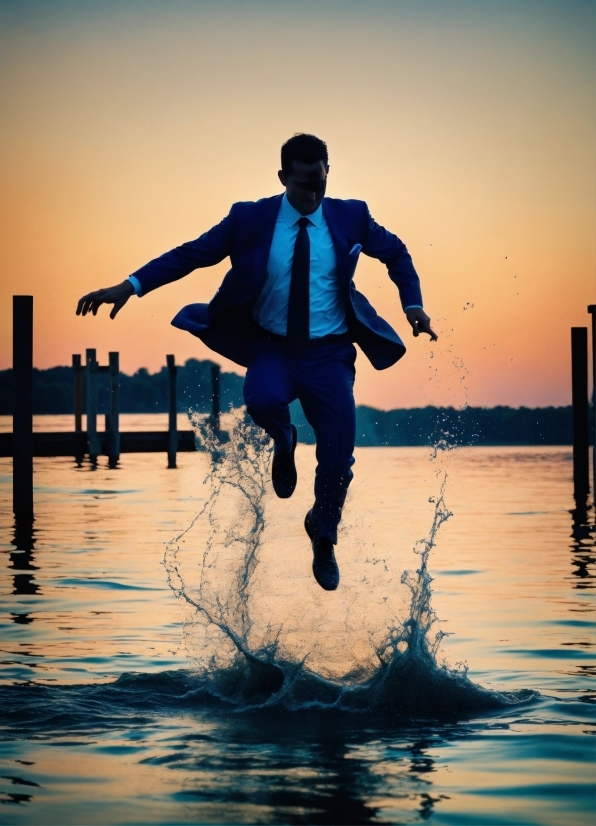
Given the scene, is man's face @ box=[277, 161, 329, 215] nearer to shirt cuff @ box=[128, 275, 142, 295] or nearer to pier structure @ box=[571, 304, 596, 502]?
shirt cuff @ box=[128, 275, 142, 295]

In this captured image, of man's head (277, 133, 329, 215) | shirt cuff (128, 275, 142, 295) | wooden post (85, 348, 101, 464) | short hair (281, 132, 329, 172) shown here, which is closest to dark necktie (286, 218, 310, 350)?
man's head (277, 133, 329, 215)

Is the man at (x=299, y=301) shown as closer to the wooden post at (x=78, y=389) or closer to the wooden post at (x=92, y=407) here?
the wooden post at (x=92, y=407)

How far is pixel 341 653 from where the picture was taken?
8.21 metres

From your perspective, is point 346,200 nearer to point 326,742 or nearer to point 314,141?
point 314,141

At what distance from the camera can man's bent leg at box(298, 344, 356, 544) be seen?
7.25 meters

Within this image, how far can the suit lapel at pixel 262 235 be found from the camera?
23.0 feet

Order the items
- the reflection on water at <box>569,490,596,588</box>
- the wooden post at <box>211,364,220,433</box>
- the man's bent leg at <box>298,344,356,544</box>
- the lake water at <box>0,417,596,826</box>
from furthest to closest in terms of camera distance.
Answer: the wooden post at <box>211,364,220,433</box> → the reflection on water at <box>569,490,596,588</box> → the man's bent leg at <box>298,344,356,544</box> → the lake water at <box>0,417,596,826</box>

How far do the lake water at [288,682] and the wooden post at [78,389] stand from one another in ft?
74.6

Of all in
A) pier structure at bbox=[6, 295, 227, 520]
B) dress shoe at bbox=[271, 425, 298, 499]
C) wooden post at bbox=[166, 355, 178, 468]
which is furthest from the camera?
wooden post at bbox=[166, 355, 178, 468]

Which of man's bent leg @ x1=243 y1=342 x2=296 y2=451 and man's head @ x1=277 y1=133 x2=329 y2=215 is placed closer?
man's head @ x1=277 y1=133 x2=329 y2=215

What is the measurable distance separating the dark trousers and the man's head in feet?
2.47

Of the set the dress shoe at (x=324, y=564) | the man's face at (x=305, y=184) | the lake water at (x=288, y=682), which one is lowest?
the lake water at (x=288, y=682)

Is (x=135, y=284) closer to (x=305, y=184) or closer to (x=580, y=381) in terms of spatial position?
(x=305, y=184)

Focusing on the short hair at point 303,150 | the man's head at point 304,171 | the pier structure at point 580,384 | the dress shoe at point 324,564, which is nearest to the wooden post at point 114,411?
the pier structure at point 580,384
